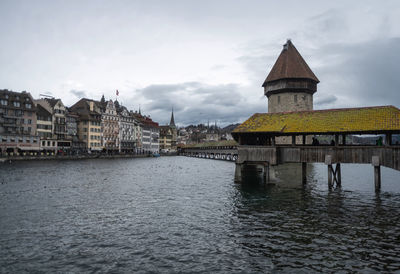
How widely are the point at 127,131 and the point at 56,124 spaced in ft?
118

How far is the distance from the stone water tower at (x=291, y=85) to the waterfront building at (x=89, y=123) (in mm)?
61560

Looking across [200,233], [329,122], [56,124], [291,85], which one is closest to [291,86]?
[291,85]

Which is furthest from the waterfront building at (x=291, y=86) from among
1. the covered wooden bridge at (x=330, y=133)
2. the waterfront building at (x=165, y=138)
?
the waterfront building at (x=165, y=138)

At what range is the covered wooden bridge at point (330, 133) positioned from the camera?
23.7 m

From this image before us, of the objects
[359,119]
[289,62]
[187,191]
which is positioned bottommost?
[187,191]

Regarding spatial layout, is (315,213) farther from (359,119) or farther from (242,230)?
(359,119)

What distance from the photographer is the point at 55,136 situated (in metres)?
85.6

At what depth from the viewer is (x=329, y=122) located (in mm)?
26312

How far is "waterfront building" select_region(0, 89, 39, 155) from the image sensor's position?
7381cm

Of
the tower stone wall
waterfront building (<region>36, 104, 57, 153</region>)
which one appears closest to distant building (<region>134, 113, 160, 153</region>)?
waterfront building (<region>36, 104, 57, 153</region>)

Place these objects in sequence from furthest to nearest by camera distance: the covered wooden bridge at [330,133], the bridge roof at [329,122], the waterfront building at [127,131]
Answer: the waterfront building at [127,131] → the bridge roof at [329,122] → the covered wooden bridge at [330,133]

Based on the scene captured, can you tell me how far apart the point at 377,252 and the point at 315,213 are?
6470 mm

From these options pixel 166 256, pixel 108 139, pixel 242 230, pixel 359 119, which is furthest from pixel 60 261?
pixel 108 139

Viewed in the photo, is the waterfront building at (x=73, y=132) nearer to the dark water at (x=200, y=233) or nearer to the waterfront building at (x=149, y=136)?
the waterfront building at (x=149, y=136)
